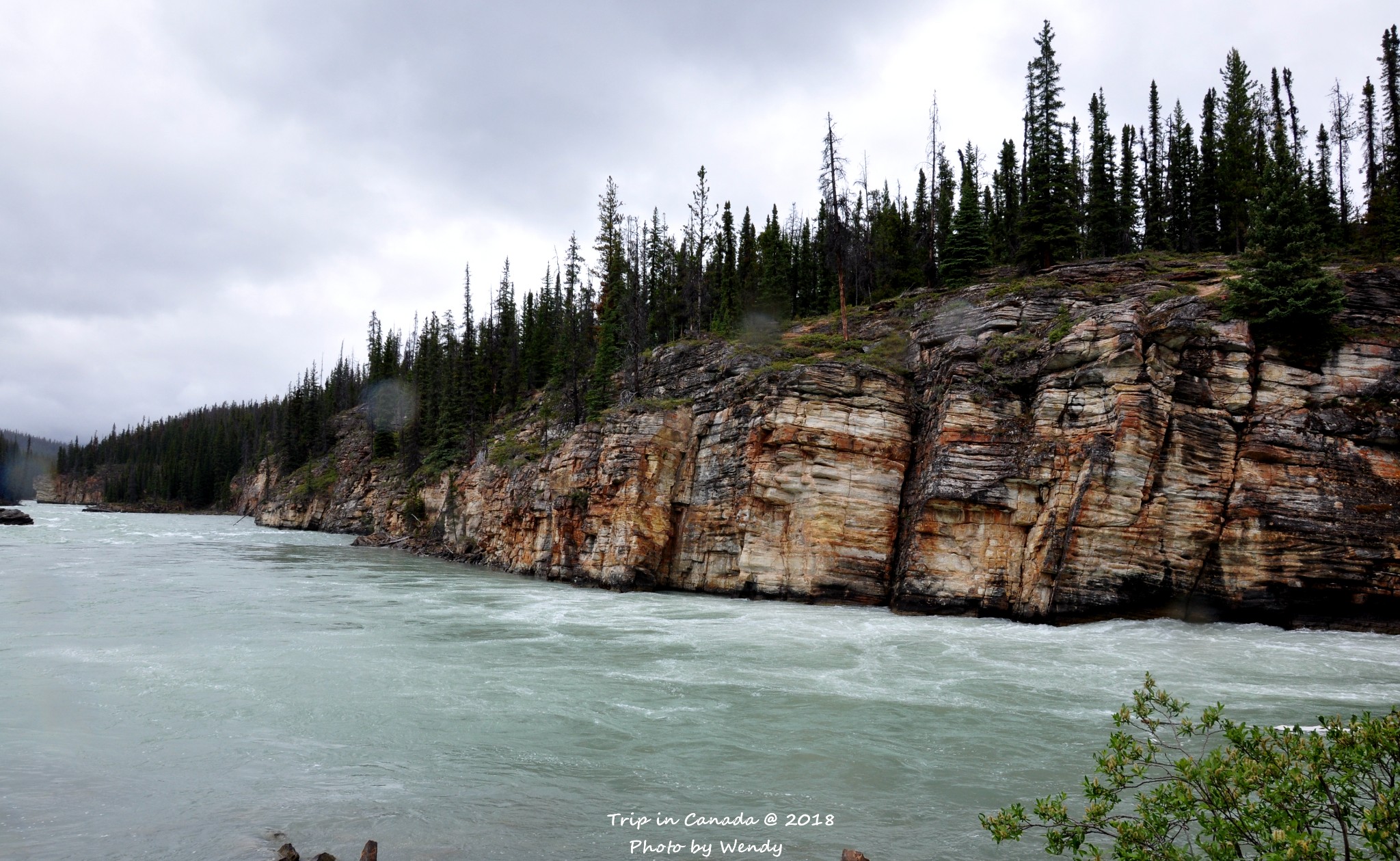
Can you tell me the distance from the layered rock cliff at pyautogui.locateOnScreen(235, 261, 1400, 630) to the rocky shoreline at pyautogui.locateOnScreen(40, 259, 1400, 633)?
0.07m

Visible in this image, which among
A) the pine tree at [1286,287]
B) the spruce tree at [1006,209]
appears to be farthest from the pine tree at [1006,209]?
the pine tree at [1286,287]

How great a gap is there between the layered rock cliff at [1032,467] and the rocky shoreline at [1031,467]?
7 centimetres

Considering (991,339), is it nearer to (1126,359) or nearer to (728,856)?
(1126,359)

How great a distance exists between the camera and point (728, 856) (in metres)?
8.20

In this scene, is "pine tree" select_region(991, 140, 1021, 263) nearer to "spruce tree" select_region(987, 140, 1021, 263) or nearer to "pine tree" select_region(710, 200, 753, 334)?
"spruce tree" select_region(987, 140, 1021, 263)

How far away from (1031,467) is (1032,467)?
2cm

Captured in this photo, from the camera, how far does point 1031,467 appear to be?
2356 cm

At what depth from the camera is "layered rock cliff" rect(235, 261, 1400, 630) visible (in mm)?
20656

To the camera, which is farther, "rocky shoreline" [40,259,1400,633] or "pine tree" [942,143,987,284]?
"pine tree" [942,143,987,284]

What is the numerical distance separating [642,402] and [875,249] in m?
27.1

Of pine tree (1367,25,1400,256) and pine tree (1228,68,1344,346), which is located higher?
pine tree (1367,25,1400,256)

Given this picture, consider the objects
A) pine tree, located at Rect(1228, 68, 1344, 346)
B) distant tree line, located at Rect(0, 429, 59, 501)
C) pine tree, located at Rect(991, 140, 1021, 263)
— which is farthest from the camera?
distant tree line, located at Rect(0, 429, 59, 501)

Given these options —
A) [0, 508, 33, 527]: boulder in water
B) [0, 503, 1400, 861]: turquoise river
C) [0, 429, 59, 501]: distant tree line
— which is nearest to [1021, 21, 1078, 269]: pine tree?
[0, 503, 1400, 861]: turquoise river

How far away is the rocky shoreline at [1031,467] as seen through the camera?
20656 millimetres
